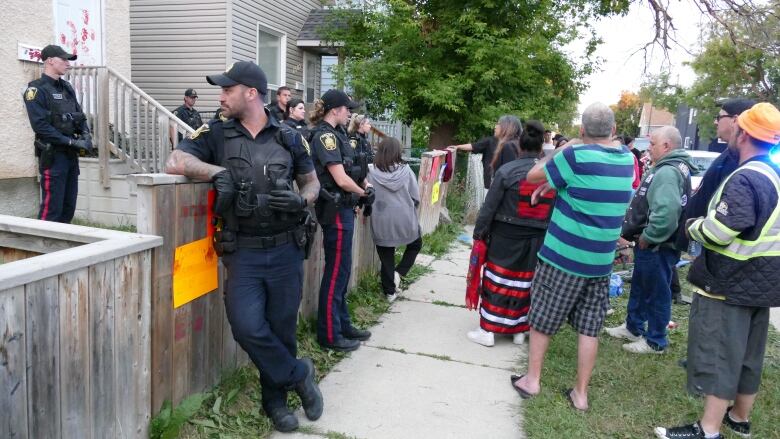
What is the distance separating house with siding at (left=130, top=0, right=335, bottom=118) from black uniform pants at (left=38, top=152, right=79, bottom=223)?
6.63m

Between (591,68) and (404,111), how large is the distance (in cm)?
438

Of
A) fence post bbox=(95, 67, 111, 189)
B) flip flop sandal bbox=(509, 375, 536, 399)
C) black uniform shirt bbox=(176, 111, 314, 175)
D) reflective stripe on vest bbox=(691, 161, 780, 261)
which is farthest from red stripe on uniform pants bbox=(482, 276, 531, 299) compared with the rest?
fence post bbox=(95, 67, 111, 189)

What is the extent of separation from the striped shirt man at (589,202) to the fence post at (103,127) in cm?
651

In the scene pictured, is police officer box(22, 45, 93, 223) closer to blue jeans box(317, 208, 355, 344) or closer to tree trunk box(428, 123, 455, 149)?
blue jeans box(317, 208, 355, 344)

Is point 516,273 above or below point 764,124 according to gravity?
below

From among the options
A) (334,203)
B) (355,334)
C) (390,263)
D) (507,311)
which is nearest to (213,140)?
(334,203)

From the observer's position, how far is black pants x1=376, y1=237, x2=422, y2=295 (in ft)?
18.7

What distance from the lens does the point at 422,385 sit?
4.01m

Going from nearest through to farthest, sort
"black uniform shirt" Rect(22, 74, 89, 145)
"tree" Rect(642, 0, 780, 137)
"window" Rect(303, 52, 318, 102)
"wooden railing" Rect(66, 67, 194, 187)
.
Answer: "black uniform shirt" Rect(22, 74, 89, 145)
"wooden railing" Rect(66, 67, 194, 187)
"window" Rect(303, 52, 318, 102)
"tree" Rect(642, 0, 780, 137)

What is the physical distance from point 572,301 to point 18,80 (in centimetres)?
741

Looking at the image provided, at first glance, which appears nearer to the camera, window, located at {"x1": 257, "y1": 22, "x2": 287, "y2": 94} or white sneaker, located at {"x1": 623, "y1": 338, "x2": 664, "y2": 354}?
white sneaker, located at {"x1": 623, "y1": 338, "x2": 664, "y2": 354}

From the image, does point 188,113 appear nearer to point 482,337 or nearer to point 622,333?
point 482,337

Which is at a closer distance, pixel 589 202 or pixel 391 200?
pixel 589 202

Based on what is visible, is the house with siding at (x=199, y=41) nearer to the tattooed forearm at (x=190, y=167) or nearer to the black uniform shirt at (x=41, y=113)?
the black uniform shirt at (x=41, y=113)
